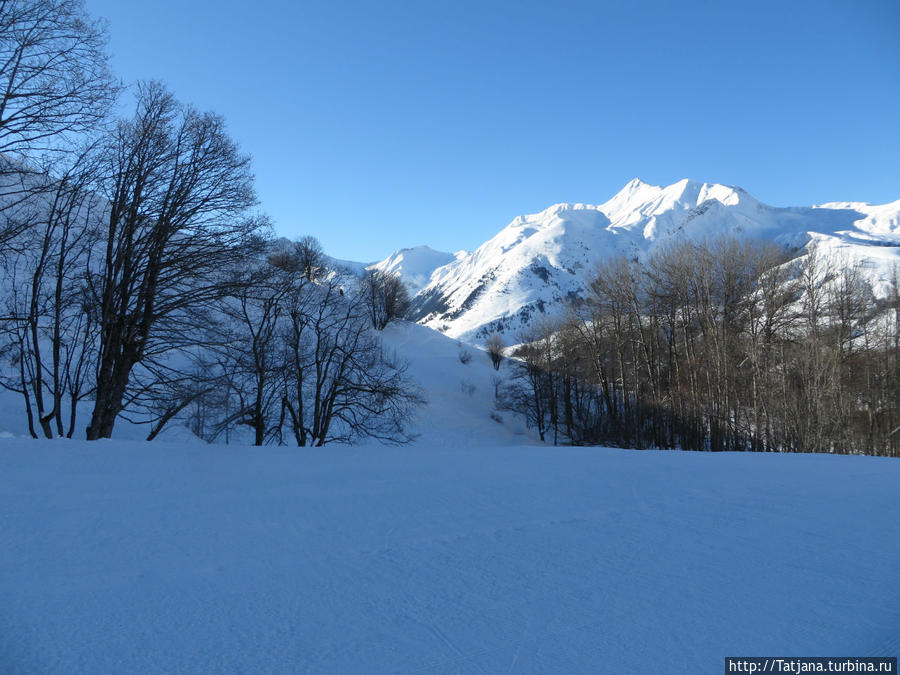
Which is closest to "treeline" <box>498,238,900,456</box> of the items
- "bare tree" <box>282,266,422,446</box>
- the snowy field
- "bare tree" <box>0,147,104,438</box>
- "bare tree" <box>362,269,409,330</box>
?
"bare tree" <box>282,266,422,446</box>

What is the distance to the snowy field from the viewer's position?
173 cm

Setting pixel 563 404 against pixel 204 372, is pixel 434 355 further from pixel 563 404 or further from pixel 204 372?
pixel 204 372

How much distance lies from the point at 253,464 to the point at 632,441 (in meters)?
25.2

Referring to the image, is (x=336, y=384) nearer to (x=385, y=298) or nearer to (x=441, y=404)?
(x=441, y=404)

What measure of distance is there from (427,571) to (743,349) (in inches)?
959

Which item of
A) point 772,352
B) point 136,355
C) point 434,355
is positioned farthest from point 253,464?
point 434,355

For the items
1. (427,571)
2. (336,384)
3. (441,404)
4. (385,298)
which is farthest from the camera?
(385,298)

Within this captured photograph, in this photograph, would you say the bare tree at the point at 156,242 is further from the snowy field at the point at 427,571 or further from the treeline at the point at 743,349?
the treeline at the point at 743,349

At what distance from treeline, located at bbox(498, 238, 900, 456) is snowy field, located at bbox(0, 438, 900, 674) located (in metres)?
18.5

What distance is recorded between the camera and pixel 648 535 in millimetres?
2869

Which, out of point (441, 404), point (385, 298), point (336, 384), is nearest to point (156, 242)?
point (336, 384)

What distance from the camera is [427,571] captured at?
2.35 m

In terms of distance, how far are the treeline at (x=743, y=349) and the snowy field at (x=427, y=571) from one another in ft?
60.7

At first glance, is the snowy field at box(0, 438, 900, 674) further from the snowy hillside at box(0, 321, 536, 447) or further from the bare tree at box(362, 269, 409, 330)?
the bare tree at box(362, 269, 409, 330)
